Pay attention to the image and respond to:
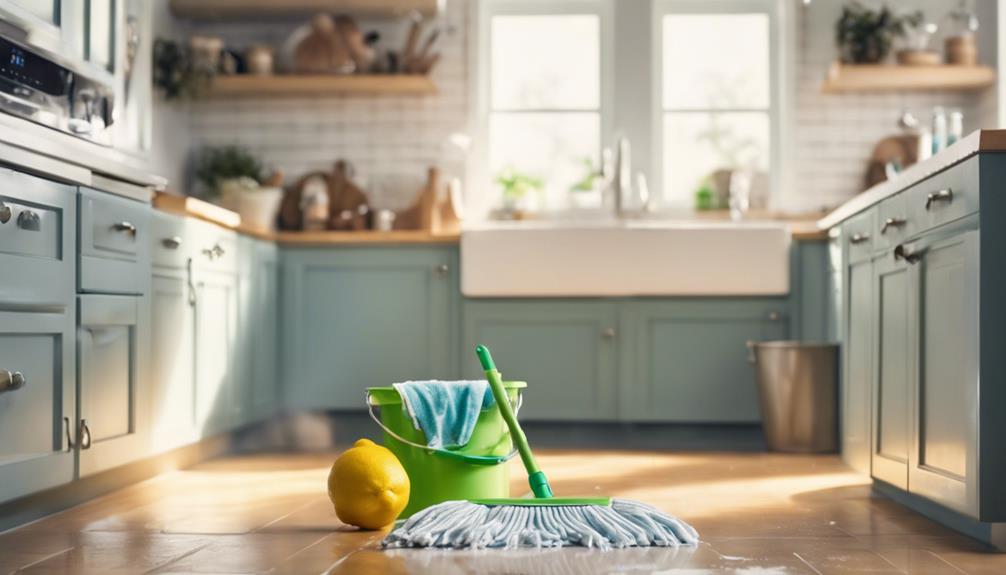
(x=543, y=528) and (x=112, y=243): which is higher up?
(x=112, y=243)

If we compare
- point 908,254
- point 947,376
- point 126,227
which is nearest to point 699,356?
point 908,254

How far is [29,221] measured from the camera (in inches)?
103

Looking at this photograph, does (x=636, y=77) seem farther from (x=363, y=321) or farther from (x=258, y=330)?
(x=258, y=330)

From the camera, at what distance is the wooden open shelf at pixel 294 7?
16.2 feet

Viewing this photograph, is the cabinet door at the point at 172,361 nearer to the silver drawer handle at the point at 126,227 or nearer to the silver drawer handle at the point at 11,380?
the silver drawer handle at the point at 126,227

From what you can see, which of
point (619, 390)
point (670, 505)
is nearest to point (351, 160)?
point (619, 390)

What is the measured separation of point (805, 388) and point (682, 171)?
1.37m

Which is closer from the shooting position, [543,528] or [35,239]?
[543,528]

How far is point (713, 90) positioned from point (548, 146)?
792 mm

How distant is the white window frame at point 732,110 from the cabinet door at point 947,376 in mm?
2434

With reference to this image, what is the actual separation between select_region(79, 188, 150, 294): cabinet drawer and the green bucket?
0.81 m

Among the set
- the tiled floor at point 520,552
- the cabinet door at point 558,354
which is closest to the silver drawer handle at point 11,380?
the tiled floor at point 520,552

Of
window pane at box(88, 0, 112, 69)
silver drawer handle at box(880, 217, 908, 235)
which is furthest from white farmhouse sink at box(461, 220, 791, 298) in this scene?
window pane at box(88, 0, 112, 69)

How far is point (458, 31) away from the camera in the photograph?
17.2 ft
